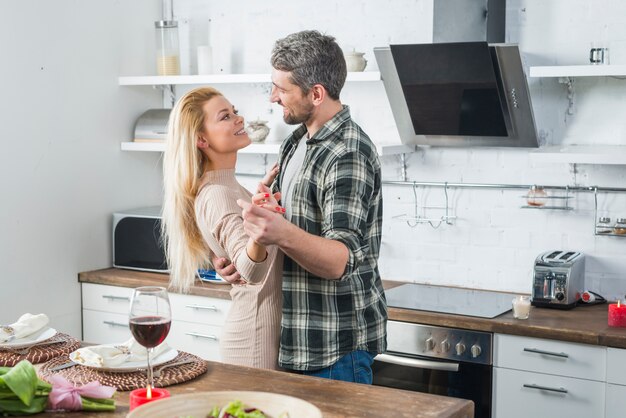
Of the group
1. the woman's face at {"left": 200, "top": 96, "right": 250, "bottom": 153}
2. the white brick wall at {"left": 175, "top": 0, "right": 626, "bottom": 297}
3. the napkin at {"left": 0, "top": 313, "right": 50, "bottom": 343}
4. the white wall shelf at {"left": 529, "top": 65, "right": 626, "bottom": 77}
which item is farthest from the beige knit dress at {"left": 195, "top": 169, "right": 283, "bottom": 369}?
the white brick wall at {"left": 175, "top": 0, "right": 626, "bottom": 297}

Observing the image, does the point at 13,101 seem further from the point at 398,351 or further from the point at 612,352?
the point at 612,352

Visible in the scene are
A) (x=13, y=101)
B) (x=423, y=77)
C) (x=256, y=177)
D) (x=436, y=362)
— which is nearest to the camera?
(x=436, y=362)

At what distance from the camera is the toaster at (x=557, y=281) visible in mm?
3363

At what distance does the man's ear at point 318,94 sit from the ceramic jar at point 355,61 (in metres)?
1.54

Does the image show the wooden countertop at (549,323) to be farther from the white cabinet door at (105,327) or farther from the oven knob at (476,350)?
the white cabinet door at (105,327)

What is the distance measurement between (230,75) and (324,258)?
2.20 metres

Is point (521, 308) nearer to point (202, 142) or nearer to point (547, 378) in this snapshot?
point (547, 378)

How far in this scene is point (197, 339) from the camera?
12.8 ft

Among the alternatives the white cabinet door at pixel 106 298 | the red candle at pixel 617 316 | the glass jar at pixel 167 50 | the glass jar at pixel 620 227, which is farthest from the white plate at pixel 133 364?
the glass jar at pixel 167 50

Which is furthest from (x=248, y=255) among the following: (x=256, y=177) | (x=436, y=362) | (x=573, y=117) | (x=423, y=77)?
(x=256, y=177)

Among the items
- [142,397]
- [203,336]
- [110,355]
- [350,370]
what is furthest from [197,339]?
[142,397]

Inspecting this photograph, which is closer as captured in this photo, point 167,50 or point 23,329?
point 23,329

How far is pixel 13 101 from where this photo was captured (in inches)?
150

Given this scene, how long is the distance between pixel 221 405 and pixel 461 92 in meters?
2.20
